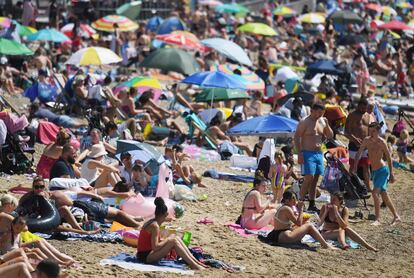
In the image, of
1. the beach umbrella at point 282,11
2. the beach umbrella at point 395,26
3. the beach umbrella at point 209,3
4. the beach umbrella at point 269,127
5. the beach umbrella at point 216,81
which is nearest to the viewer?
the beach umbrella at point 269,127

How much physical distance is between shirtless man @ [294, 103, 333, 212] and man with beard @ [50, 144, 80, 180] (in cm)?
284

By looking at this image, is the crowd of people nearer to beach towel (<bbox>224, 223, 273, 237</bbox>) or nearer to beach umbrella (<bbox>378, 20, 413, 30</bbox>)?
beach towel (<bbox>224, 223, 273, 237</bbox>)

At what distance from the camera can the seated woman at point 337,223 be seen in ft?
39.7

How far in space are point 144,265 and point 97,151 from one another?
11.6 feet

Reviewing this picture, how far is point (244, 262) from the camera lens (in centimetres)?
1112

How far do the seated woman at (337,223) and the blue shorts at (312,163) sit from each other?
53.7 inches

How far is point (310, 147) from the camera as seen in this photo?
1356 centimetres

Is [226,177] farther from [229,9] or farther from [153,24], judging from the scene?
[229,9]

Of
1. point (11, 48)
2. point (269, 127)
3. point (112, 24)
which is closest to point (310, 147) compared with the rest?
point (269, 127)

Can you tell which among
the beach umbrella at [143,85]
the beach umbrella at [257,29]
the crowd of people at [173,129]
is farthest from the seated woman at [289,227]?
the beach umbrella at [257,29]

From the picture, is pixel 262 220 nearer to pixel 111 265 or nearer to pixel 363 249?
pixel 363 249

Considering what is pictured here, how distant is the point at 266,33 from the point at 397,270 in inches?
751

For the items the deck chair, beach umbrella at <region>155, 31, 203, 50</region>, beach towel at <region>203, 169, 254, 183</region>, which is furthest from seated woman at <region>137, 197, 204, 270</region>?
beach umbrella at <region>155, 31, 203, 50</region>

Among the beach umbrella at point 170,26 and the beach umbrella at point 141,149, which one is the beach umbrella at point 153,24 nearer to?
the beach umbrella at point 170,26
